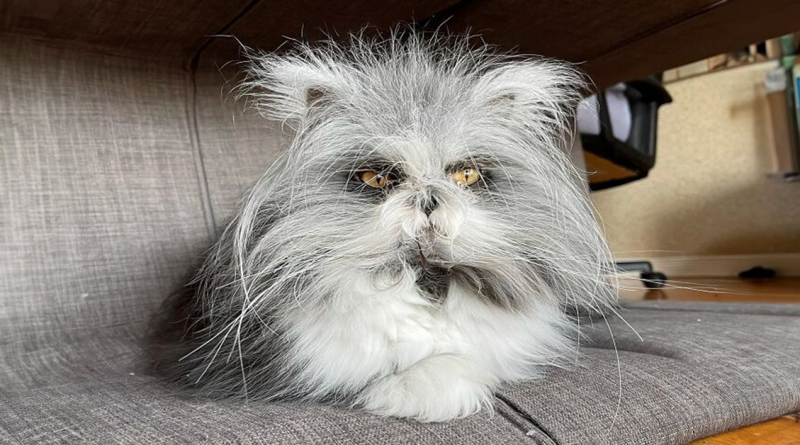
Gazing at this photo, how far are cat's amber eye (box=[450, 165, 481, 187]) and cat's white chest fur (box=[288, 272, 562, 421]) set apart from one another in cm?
14

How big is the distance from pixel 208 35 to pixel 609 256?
0.86 metres

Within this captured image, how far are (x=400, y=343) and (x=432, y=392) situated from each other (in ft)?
0.33

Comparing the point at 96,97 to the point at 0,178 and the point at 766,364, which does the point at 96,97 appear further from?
the point at 766,364

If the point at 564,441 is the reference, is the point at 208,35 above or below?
above

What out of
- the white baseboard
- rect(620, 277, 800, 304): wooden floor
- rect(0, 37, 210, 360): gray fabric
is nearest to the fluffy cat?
rect(0, 37, 210, 360): gray fabric

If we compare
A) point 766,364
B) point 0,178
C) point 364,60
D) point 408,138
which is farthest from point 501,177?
point 0,178

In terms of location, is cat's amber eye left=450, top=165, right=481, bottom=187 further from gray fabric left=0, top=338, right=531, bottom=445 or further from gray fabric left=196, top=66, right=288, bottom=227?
gray fabric left=196, top=66, right=288, bottom=227

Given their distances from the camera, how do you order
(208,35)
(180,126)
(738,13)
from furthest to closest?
(180,126) → (208,35) → (738,13)

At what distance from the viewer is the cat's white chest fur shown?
0.82m

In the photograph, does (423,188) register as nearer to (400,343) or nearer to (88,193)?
(400,343)

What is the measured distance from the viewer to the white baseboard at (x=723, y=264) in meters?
3.38

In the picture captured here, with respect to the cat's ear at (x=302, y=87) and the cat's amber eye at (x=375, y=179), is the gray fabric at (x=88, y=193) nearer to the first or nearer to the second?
the cat's ear at (x=302, y=87)

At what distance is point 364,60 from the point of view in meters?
1.06

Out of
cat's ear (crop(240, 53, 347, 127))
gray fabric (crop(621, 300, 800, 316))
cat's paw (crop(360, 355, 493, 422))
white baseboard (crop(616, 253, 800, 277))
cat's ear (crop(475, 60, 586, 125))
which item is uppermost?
cat's ear (crop(240, 53, 347, 127))
